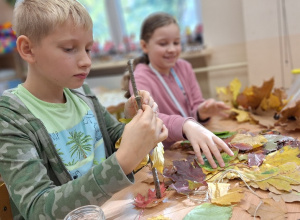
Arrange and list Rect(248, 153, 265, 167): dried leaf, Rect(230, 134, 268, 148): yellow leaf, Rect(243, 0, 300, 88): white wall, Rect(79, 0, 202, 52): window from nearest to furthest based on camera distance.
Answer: Rect(248, 153, 265, 167): dried leaf < Rect(230, 134, 268, 148): yellow leaf < Rect(243, 0, 300, 88): white wall < Rect(79, 0, 202, 52): window

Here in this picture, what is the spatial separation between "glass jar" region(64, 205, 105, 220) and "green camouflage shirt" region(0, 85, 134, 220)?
0.17ft

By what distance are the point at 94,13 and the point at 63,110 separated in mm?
2642

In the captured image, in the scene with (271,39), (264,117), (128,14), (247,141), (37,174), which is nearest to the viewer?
(37,174)

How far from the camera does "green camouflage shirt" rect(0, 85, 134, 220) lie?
65 cm

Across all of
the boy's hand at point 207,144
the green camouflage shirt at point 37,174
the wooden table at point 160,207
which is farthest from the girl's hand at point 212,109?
the green camouflage shirt at point 37,174

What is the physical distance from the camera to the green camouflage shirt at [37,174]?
25.6 inches

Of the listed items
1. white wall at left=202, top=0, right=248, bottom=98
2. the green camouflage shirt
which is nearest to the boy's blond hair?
the green camouflage shirt

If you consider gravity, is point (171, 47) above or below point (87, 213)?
above

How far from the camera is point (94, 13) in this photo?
3.33 metres

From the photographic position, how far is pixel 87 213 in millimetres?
598

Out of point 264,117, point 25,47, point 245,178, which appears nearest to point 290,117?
point 264,117

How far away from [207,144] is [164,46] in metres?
0.79

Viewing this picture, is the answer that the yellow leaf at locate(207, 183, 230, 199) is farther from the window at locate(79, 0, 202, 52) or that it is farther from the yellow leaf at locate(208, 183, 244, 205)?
the window at locate(79, 0, 202, 52)

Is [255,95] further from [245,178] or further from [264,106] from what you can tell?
[245,178]
